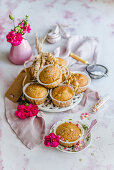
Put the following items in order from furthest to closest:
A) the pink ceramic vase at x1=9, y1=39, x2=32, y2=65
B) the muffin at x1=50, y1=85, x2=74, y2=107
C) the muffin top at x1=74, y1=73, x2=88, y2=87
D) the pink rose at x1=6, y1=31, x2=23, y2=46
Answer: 1. the pink ceramic vase at x1=9, y1=39, x2=32, y2=65
2. the pink rose at x1=6, y1=31, x2=23, y2=46
3. the muffin top at x1=74, y1=73, x2=88, y2=87
4. the muffin at x1=50, y1=85, x2=74, y2=107

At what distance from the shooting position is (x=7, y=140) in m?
1.41

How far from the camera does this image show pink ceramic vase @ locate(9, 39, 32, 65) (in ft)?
6.20

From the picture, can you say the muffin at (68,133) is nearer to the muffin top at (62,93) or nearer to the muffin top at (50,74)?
the muffin top at (62,93)

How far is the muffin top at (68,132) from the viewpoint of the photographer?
1.33 m

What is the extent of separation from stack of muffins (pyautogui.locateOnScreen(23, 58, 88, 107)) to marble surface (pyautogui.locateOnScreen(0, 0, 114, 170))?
0.35 feet

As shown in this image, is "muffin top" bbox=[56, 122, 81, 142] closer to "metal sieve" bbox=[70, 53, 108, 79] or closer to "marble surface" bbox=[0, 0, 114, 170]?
"marble surface" bbox=[0, 0, 114, 170]

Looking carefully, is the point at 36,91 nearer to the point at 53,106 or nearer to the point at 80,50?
the point at 53,106

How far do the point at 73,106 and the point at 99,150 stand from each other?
36cm

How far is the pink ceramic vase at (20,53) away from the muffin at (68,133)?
75cm

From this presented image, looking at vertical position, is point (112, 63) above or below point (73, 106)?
above

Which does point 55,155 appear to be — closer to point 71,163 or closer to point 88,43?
point 71,163

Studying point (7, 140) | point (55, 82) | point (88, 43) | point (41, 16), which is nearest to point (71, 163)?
point (7, 140)

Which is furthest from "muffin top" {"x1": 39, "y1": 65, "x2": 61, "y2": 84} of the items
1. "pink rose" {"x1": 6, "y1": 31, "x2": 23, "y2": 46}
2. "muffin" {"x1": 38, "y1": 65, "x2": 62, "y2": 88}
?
"pink rose" {"x1": 6, "y1": 31, "x2": 23, "y2": 46}

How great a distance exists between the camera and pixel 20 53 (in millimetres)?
1904
